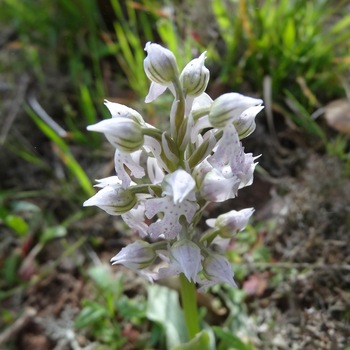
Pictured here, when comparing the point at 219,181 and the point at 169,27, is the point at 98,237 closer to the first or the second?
the point at 169,27

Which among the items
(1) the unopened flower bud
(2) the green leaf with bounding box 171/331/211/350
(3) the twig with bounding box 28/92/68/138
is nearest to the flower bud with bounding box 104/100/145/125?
(1) the unopened flower bud

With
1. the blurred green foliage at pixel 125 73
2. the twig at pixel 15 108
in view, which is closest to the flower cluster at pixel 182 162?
the blurred green foliage at pixel 125 73

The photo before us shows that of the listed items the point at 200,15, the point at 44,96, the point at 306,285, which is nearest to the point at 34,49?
the point at 44,96

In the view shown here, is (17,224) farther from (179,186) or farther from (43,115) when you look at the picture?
(179,186)

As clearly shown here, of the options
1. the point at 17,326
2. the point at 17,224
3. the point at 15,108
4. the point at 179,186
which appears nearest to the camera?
the point at 179,186

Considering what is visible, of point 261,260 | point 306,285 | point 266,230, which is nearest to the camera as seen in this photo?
point 306,285

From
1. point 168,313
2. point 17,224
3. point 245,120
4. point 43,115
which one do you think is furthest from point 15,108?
point 245,120
